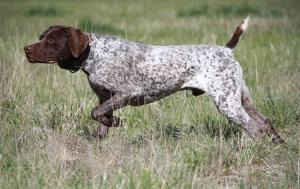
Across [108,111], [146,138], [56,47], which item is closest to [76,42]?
[56,47]

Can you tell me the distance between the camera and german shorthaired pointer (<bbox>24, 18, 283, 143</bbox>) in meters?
6.37

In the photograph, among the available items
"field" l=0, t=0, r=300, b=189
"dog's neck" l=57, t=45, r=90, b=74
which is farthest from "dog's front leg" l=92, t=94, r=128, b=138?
"dog's neck" l=57, t=45, r=90, b=74

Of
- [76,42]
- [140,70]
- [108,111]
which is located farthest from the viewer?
[140,70]

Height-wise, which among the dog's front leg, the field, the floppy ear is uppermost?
the floppy ear

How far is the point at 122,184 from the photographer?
196 inches

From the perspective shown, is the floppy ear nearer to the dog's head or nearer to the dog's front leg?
the dog's head

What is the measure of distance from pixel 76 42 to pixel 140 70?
A: 69cm

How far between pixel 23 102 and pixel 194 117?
1813 millimetres

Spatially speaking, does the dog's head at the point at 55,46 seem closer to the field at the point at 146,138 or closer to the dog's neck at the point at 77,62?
the dog's neck at the point at 77,62

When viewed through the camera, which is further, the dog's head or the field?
the dog's head

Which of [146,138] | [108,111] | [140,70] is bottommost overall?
[146,138]

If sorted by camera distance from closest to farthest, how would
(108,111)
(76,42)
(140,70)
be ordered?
(76,42) < (108,111) < (140,70)

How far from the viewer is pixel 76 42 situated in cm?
627

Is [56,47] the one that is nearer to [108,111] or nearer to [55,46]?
[55,46]
